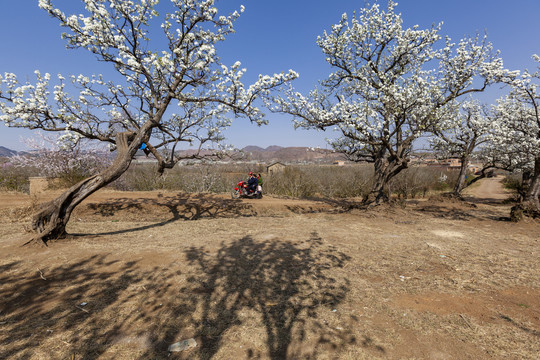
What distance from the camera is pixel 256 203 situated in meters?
12.9

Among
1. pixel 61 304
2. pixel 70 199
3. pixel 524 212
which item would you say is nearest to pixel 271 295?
pixel 61 304

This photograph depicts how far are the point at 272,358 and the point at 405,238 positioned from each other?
604cm

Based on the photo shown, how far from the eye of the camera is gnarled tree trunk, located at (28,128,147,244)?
19.4 feet

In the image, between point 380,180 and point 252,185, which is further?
point 252,185

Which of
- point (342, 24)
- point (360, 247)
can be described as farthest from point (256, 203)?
point (342, 24)

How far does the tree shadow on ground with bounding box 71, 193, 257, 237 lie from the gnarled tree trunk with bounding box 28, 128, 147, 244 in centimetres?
281

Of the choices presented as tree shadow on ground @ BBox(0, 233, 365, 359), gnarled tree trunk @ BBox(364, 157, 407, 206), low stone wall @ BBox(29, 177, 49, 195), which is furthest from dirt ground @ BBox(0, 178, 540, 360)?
low stone wall @ BBox(29, 177, 49, 195)

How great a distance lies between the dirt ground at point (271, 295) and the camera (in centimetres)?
285

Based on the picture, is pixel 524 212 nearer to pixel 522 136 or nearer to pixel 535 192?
pixel 535 192

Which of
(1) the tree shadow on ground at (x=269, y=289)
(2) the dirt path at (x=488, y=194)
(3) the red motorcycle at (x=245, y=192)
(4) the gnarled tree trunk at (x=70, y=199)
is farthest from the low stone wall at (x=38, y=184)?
(2) the dirt path at (x=488, y=194)

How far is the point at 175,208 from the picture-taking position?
11219mm

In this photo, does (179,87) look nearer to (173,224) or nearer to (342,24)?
(173,224)

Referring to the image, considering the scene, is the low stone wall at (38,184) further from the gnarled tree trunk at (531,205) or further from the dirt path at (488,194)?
the dirt path at (488,194)

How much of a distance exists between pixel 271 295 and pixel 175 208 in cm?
834
